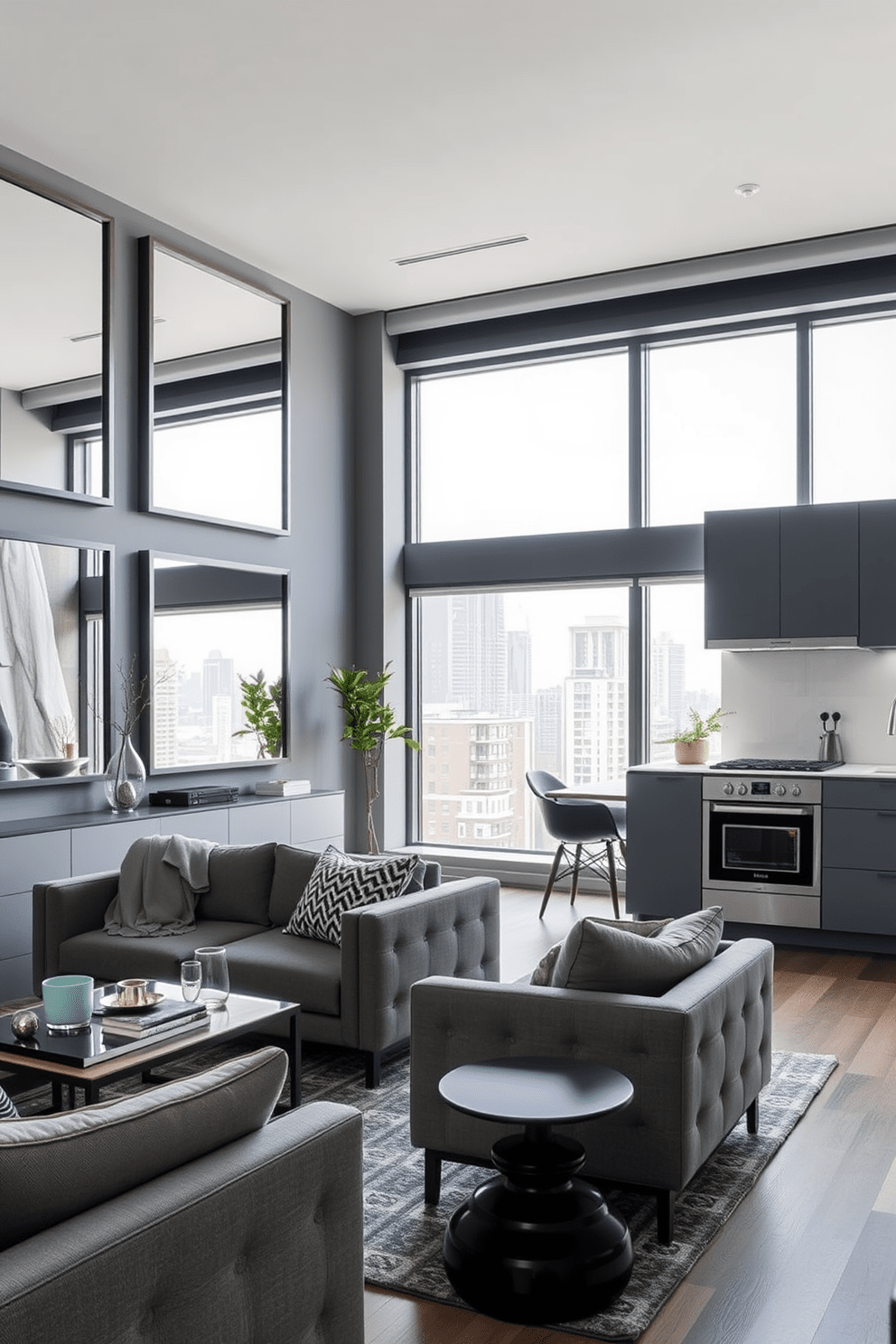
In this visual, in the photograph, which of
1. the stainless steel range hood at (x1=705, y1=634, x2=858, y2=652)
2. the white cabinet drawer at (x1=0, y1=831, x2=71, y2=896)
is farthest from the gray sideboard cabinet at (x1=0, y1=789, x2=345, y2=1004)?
the stainless steel range hood at (x1=705, y1=634, x2=858, y2=652)

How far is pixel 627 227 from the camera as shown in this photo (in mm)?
6086

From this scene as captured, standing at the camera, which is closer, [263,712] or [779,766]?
[779,766]

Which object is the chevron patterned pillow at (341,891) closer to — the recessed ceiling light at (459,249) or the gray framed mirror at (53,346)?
the gray framed mirror at (53,346)

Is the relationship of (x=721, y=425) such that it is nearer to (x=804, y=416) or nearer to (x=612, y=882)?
(x=804, y=416)

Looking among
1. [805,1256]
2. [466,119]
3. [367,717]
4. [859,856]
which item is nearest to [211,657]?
[367,717]

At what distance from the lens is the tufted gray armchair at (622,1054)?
8.55 feet

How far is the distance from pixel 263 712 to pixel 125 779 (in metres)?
1.36

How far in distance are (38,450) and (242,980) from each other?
2.70 m

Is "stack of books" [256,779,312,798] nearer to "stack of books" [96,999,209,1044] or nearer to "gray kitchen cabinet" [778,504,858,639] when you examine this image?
"gray kitchen cabinet" [778,504,858,639]

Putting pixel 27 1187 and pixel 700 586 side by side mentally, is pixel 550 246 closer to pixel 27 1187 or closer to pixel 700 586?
pixel 700 586

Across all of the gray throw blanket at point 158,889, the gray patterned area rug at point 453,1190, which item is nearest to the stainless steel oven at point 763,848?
the gray patterned area rug at point 453,1190

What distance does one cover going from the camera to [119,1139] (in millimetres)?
1537

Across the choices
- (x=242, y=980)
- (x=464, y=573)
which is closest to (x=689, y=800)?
(x=464, y=573)

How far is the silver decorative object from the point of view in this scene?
288 centimetres
